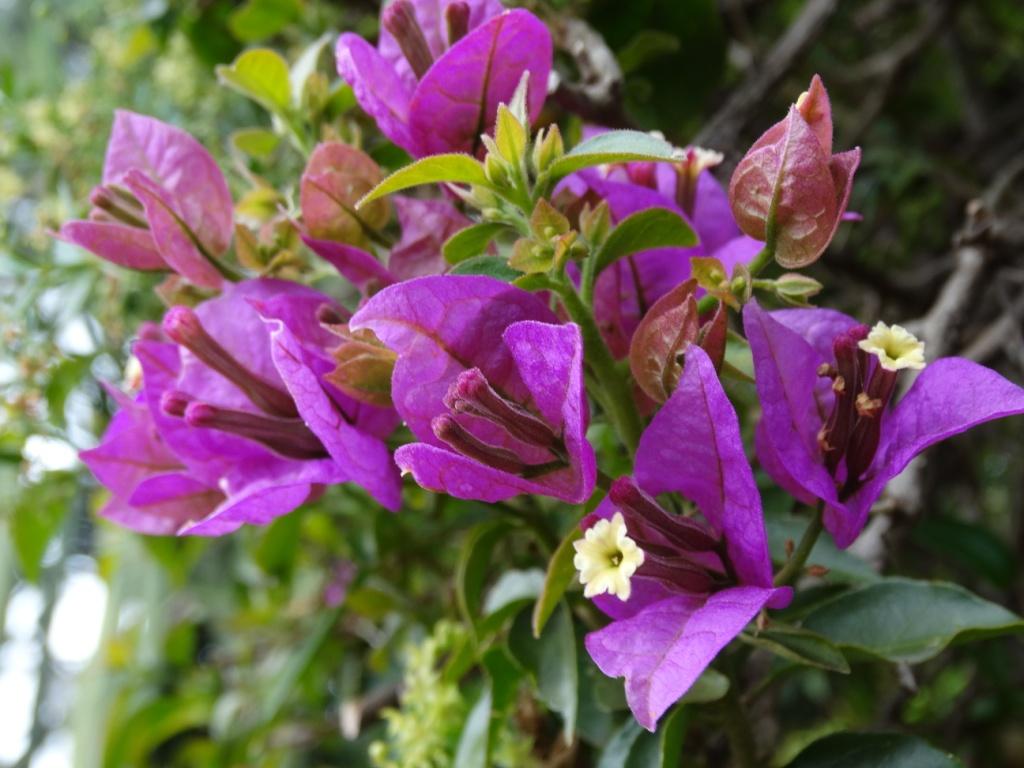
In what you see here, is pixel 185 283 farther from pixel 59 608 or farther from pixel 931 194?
pixel 59 608

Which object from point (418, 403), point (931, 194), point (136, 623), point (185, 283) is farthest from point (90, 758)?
point (931, 194)

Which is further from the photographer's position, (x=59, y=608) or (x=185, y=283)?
(x=59, y=608)

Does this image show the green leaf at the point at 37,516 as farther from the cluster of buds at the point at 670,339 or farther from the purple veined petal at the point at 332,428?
the cluster of buds at the point at 670,339

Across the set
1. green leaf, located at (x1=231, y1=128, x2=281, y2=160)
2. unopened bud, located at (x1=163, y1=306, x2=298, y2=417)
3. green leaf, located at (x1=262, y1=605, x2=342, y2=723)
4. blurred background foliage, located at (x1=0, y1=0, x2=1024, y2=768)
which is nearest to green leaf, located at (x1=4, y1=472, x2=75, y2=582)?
blurred background foliage, located at (x1=0, y1=0, x2=1024, y2=768)

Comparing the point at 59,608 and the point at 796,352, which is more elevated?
the point at 796,352

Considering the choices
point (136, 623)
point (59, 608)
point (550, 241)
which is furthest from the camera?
point (59, 608)

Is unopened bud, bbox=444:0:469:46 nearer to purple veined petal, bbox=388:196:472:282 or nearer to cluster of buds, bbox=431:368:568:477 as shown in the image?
purple veined petal, bbox=388:196:472:282

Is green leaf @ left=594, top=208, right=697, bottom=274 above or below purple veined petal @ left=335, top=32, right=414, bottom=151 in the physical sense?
below

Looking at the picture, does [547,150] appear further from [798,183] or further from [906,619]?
[906,619]
